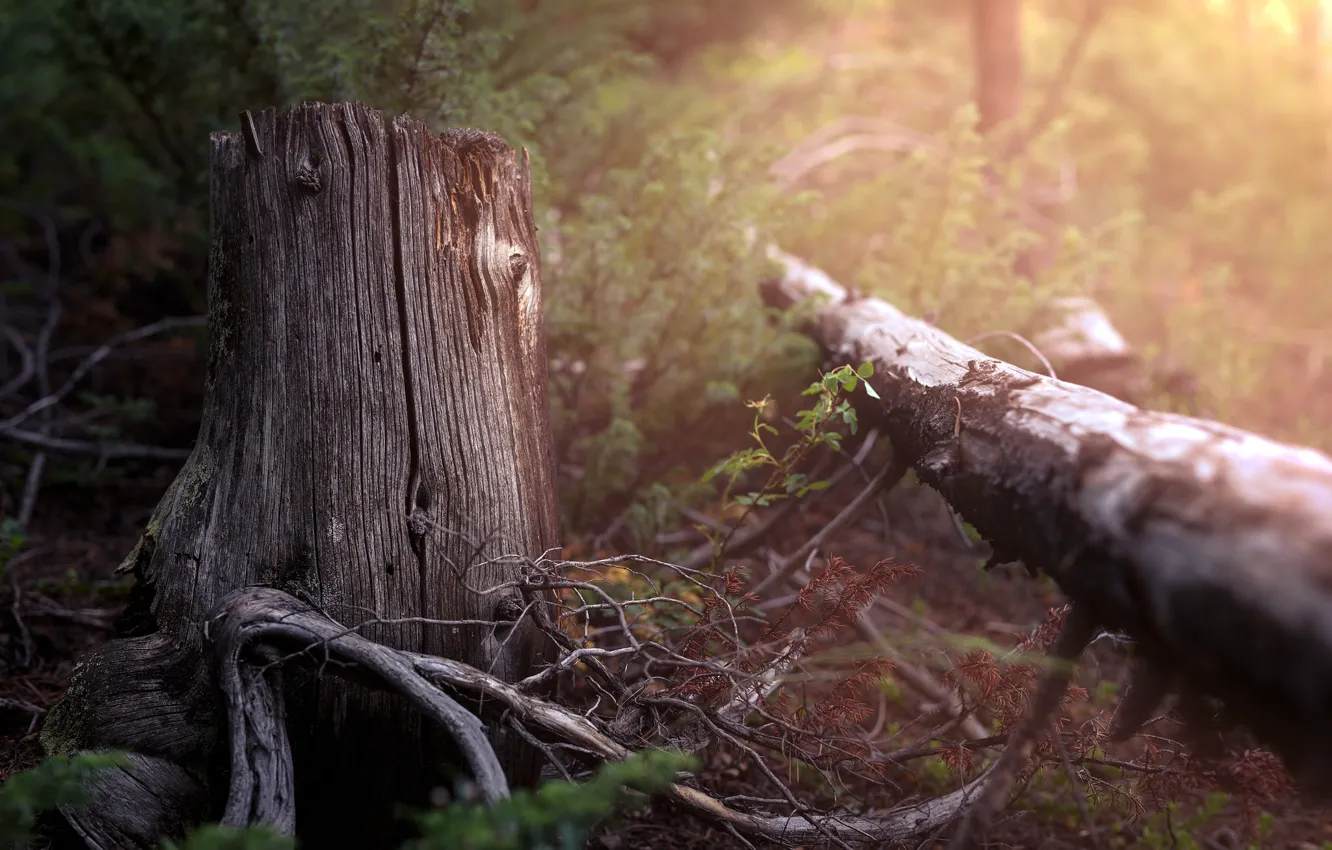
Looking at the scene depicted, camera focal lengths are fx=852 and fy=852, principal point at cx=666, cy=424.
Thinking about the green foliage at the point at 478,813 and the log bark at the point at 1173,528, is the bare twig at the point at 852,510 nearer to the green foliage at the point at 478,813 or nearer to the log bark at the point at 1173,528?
the log bark at the point at 1173,528

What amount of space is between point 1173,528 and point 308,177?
2.27 metres

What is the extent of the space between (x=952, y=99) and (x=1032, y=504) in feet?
30.8

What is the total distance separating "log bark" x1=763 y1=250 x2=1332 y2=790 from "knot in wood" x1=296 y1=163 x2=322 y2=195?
1.89 metres

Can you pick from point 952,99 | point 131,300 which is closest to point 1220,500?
point 131,300

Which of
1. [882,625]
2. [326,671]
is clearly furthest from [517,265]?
[882,625]

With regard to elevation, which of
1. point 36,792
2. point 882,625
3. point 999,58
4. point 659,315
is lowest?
point 882,625

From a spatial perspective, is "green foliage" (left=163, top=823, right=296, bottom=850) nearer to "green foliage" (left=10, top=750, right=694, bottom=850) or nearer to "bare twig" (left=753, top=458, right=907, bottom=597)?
"green foliage" (left=10, top=750, right=694, bottom=850)

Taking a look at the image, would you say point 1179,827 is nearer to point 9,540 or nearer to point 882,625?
point 882,625

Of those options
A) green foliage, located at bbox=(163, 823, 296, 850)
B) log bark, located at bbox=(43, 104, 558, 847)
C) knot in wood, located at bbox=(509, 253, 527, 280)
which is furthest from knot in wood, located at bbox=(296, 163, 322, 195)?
green foliage, located at bbox=(163, 823, 296, 850)

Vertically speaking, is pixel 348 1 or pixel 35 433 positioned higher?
pixel 348 1

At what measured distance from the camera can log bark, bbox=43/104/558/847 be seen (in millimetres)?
2275

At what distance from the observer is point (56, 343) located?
5719 mm

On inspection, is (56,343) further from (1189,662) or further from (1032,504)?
(1189,662)

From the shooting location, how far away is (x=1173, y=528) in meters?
1.57
